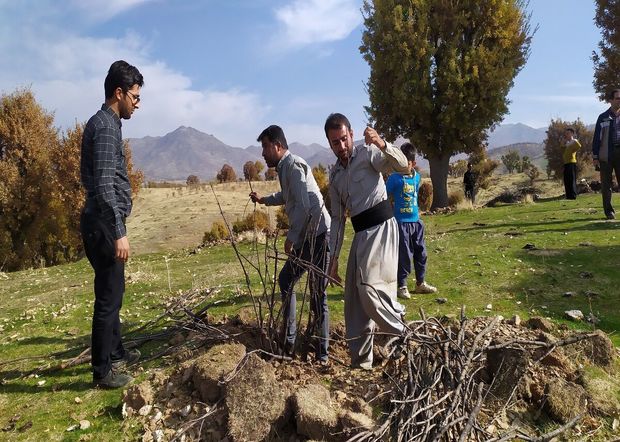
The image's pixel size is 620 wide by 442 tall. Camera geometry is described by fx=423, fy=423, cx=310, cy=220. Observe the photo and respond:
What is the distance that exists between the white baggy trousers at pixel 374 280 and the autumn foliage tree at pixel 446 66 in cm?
1522

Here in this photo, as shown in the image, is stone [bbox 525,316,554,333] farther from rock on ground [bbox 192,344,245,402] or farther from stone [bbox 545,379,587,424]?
rock on ground [bbox 192,344,245,402]

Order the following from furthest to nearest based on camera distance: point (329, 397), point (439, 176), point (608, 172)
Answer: point (439, 176) < point (608, 172) < point (329, 397)

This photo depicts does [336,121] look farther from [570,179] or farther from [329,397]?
[570,179]

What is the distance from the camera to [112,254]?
3.25 m

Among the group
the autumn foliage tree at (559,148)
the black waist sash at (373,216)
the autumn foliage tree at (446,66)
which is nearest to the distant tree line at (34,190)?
the autumn foliage tree at (446,66)

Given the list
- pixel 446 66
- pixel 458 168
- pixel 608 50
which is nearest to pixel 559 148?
pixel 608 50

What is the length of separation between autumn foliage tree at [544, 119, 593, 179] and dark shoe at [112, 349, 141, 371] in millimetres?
29045

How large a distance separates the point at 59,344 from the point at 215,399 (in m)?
2.70

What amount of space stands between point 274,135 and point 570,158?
12.5 m

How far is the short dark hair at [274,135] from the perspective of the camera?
11.9 ft

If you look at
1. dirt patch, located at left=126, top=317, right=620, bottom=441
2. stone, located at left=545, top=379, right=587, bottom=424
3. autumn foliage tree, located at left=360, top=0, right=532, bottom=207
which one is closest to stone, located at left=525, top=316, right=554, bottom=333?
dirt patch, located at left=126, top=317, right=620, bottom=441

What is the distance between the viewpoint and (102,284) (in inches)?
131

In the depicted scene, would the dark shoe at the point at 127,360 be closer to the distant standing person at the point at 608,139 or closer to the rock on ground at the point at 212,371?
the rock on ground at the point at 212,371

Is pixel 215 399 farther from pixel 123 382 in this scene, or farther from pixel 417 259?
pixel 417 259
